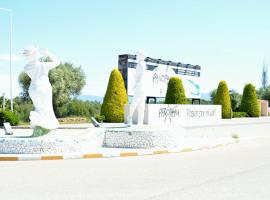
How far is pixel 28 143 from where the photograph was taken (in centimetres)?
1264

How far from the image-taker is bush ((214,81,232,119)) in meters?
44.1

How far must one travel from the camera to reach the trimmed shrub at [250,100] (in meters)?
49.7

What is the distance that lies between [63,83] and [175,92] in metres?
14.3

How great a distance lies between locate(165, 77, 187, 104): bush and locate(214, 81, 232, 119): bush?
8.57 meters

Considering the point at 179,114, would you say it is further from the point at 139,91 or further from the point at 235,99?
the point at 235,99

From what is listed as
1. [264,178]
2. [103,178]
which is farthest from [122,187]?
[264,178]

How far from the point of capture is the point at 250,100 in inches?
1959

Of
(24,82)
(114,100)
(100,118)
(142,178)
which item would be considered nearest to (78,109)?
(24,82)

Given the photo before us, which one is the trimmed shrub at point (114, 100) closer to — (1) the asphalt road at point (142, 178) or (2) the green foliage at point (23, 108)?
(2) the green foliage at point (23, 108)

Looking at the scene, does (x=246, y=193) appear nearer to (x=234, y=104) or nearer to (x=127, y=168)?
(x=127, y=168)

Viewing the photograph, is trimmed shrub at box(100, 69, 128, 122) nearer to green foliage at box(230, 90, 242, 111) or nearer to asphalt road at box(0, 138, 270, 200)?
asphalt road at box(0, 138, 270, 200)

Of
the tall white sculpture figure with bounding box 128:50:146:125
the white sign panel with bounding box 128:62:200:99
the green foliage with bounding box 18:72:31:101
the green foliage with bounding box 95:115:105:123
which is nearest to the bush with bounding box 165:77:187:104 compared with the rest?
the white sign panel with bounding box 128:62:200:99

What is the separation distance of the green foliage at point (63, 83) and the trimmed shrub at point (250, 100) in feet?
58.0

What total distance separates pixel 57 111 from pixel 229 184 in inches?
1509
